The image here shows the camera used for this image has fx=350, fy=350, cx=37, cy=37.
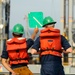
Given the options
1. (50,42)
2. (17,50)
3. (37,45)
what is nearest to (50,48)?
(50,42)

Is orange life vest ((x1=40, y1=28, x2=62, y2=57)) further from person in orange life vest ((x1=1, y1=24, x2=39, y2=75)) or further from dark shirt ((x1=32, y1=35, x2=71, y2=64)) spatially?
person in orange life vest ((x1=1, y1=24, x2=39, y2=75))

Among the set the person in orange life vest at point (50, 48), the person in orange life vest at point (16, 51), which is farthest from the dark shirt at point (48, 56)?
the person in orange life vest at point (16, 51)

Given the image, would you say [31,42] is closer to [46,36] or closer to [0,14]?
[46,36]

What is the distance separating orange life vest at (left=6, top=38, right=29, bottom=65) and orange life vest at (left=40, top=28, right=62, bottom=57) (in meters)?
0.39

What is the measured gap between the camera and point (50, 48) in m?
5.70

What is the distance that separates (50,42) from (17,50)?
0.61 m

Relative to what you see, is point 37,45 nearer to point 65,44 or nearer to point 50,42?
point 50,42

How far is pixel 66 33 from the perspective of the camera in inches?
578

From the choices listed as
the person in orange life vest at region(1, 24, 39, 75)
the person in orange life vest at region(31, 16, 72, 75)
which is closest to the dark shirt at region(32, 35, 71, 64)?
the person in orange life vest at region(31, 16, 72, 75)

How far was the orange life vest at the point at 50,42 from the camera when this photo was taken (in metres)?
5.68

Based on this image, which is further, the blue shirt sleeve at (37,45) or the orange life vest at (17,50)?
the orange life vest at (17,50)

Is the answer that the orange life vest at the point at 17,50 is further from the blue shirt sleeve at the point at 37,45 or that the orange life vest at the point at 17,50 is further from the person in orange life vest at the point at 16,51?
the blue shirt sleeve at the point at 37,45

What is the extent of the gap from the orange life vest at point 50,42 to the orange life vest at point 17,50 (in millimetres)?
392

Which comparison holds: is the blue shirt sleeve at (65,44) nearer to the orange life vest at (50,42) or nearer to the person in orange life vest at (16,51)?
the orange life vest at (50,42)
